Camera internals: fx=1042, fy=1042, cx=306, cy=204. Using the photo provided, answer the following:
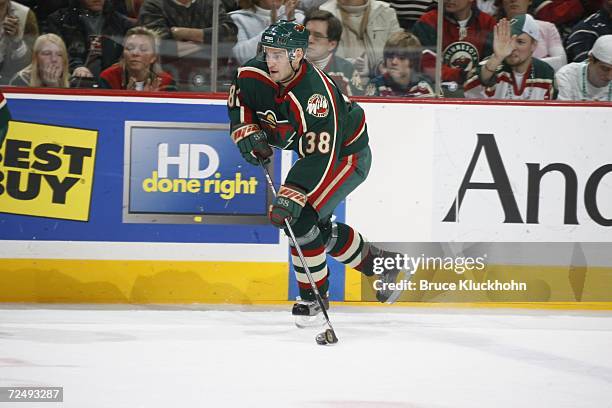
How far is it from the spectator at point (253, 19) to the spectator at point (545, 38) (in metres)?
1.06

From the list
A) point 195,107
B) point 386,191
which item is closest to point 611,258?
point 386,191

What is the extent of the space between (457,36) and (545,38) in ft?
1.52

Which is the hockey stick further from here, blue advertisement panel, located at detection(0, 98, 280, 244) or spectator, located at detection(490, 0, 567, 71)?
spectator, located at detection(490, 0, 567, 71)

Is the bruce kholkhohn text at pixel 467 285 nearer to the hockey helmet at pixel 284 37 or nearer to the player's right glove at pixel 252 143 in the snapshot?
the player's right glove at pixel 252 143

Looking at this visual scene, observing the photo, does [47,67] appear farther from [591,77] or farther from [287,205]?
[591,77]

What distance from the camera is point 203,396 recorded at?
3.19 m

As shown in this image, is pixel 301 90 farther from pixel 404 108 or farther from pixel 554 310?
pixel 554 310

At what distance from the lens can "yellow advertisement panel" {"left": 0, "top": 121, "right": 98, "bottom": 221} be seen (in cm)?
502

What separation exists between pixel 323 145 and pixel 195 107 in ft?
3.34

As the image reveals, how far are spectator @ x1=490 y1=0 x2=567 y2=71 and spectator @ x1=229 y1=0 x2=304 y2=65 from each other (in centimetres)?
106

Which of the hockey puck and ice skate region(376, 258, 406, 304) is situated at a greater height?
ice skate region(376, 258, 406, 304)

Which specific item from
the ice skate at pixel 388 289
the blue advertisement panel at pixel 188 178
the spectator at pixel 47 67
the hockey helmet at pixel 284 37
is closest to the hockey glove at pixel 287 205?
the hockey helmet at pixel 284 37

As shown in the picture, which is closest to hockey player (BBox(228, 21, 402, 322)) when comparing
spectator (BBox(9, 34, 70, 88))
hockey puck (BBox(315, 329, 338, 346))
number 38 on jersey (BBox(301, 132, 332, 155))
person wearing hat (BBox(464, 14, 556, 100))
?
number 38 on jersey (BBox(301, 132, 332, 155))

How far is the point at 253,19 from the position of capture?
523cm
